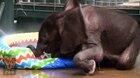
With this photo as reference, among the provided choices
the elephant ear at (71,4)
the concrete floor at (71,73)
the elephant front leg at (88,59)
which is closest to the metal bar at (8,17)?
the elephant ear at (71,4)

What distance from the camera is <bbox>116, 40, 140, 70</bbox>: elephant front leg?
3.01 metres

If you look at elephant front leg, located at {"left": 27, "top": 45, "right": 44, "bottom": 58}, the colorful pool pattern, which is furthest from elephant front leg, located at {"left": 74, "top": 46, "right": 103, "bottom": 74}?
elephant front leg, located at {"left": 27, "top": 45, "right": 44, "bottom": 58}

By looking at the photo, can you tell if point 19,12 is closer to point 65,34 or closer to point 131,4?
point 131,4

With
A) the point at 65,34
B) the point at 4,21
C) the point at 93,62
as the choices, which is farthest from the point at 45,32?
the point at 4,21

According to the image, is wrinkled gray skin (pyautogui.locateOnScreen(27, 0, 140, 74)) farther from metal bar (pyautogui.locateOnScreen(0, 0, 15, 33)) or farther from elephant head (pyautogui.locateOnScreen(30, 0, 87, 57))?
metal bar (pyautogui.locateOnScreen(0, 0, 15, 33))

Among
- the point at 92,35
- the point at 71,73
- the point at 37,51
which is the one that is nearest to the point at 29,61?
the point at 37,51

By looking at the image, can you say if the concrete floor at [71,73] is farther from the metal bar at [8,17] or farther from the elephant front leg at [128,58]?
the metal bar at [8,17]

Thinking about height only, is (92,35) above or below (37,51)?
above

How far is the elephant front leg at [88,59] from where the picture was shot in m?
2.79

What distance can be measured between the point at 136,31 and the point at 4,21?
80.6 inches

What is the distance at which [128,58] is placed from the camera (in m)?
3.03

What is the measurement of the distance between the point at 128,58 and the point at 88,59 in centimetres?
32

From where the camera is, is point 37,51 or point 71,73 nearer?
point 71,73

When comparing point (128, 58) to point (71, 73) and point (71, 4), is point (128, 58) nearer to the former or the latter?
point (71, 73)
